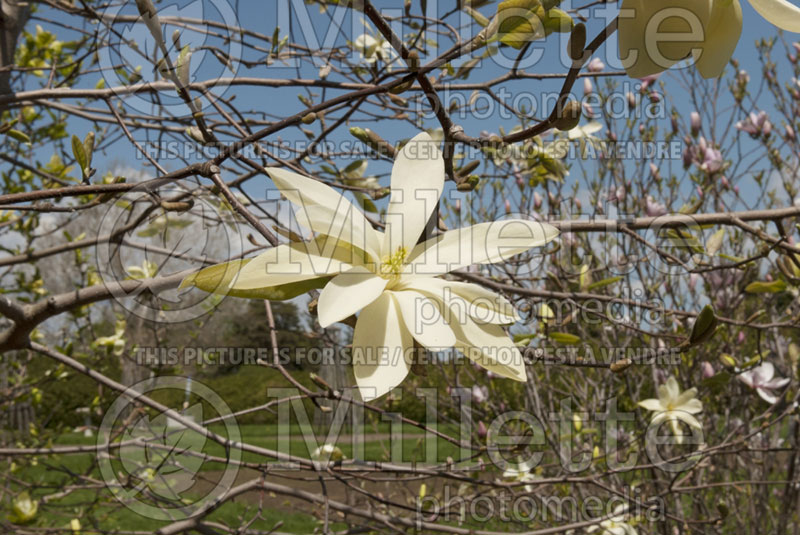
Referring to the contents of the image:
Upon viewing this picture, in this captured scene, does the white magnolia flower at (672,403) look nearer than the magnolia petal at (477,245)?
No

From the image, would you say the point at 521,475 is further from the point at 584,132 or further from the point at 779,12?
the point at 779,12

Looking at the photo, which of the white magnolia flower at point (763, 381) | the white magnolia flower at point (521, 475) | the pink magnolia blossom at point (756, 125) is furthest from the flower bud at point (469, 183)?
the pink magnolia blossom at point (756, 125)

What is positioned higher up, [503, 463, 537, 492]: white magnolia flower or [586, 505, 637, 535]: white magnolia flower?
[503, 463, 537, 492]: white magnolia flower

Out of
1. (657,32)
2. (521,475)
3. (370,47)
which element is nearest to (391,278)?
(657,32)

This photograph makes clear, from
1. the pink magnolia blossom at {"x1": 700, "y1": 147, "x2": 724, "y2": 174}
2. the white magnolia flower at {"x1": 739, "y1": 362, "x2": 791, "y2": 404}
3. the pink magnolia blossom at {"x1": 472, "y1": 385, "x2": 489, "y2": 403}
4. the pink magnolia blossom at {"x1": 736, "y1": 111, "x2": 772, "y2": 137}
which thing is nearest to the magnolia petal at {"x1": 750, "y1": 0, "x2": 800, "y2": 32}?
the white magnolia flower at {"x1": 739, "y1": 362, "x2": 791, "y2": 404}

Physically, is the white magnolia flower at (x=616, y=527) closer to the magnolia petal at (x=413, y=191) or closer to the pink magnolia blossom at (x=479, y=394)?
the pink magnolia blossom at (x=479, y=394)

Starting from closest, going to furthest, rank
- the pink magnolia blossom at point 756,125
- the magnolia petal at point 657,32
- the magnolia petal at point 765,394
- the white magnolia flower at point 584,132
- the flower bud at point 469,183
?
the magnolia petal at point 657,32 < the flower bud at point 469,183 < the white magnolia flower at point 584,132 < the magnolia petal at point 765,394 < the pink magnolia blossom at point 756,125

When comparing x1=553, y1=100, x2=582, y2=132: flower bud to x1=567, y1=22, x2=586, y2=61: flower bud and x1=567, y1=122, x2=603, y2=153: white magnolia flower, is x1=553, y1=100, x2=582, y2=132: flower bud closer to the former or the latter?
x1=567, y1=22, x2=586, y2=61: flower bud
